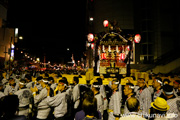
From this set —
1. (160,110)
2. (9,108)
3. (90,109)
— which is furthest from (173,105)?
(9,108)

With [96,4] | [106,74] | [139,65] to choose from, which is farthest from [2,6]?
[139,65]

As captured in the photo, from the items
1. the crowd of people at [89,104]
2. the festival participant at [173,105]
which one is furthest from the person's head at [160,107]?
the festival participant at [173,105]

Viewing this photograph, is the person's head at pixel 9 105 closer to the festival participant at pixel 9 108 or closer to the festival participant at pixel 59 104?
the festival participant at pixel 9 108

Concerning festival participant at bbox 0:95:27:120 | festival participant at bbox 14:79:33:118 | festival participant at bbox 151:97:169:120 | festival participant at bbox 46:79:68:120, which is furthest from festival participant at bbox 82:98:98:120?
festival participant at bbox 14:79:33:118

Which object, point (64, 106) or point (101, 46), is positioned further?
point (101, 46)

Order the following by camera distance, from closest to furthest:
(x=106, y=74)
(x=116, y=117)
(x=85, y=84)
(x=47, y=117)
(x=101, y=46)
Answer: (x=116, y=117) → (x=47, y=117) → (x=85, y=84) → (x=106, y=74) → (x=101, y=46)

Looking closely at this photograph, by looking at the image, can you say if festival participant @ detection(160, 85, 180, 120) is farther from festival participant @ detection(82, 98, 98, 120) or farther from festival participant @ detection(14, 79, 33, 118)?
festival participant @ detection(14, 79, 33, 118)

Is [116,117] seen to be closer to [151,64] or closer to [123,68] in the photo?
[123,68]

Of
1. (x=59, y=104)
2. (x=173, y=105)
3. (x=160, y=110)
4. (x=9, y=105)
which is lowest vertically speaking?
(x=59, y=104)

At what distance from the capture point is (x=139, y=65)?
24469 millimetres

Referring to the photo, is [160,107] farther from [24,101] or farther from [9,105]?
[24,101]

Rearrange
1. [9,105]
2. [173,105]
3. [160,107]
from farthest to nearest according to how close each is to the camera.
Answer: [173,105] < [160,107] < [9,105]

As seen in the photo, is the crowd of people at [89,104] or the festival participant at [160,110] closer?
the crowd of people at [89,104]

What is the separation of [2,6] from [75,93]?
33990 mm
